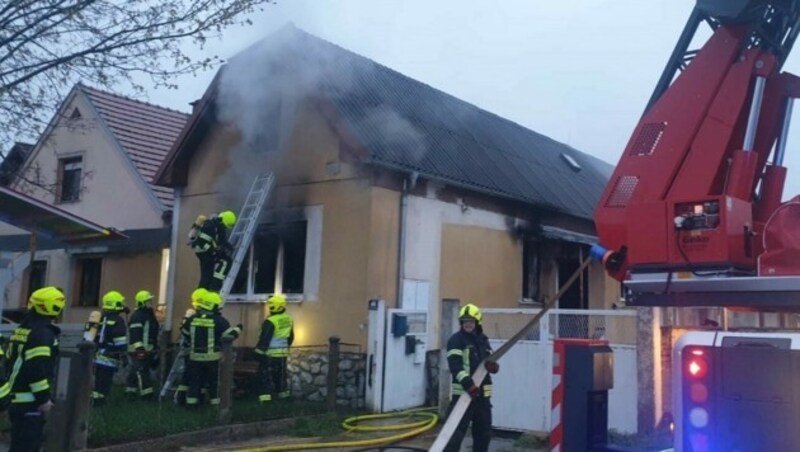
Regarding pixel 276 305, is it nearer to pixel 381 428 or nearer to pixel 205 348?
pixel 205 348

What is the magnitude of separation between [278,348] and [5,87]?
5212 mm

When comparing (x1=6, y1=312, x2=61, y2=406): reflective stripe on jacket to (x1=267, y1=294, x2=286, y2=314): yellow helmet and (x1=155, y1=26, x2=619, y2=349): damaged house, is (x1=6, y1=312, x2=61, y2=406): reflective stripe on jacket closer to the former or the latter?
(x1=267, y1=294, x2=286, y2=314): yellow helmet

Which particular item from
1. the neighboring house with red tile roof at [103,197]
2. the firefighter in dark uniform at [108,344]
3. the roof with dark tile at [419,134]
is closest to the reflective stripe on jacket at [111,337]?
the firefighter in dark uniform at [108,344]

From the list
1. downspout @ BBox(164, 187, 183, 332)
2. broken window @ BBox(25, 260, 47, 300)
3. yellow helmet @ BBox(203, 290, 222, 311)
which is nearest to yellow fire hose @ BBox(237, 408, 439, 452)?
yellow helmet @ BBox(203, 290, 222, 311)

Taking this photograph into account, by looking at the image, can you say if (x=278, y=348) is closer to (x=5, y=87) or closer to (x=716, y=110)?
(x=5, y=87)

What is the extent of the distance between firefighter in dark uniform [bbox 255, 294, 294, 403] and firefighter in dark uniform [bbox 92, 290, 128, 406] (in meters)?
1.96

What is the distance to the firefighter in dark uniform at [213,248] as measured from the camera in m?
12.5

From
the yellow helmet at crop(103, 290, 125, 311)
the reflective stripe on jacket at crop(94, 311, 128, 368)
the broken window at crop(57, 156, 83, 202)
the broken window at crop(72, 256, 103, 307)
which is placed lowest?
the reflective stripe on jacket at crop(94, 311, 128, 368)

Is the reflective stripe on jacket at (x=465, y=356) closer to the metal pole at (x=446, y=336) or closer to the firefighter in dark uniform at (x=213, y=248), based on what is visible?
the metal pole at (x=446, y=336)

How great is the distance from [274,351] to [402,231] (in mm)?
2970

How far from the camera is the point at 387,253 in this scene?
12.7 m

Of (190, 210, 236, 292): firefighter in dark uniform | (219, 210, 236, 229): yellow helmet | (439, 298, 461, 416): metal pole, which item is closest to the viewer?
(439, 298, 461, 416): metal pole

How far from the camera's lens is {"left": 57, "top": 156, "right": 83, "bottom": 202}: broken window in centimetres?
1897

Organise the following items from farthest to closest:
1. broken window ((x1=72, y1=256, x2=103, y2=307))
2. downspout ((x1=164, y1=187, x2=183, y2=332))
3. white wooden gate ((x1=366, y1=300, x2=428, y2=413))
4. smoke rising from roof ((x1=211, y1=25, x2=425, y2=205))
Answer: broken window ((x1=72, y1=256, x2=103, y2=307)), downspout ((x1=164, y1=187, x2=183, y2=332)), smoke rising from roof ((x1=211, y1=25, x2=425, y2=205)), white wooden gate ((x1=366, y1=300, x2=428, y2=413))
